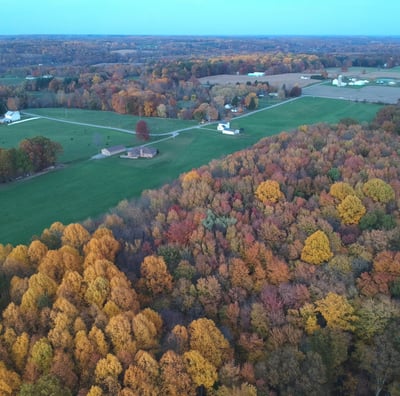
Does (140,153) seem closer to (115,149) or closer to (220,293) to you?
(115,149)

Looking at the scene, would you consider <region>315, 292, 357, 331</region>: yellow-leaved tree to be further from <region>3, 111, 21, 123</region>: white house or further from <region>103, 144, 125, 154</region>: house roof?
<region>3, 111, 21, 123</region>: white house

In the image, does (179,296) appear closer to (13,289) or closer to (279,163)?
(13,289)

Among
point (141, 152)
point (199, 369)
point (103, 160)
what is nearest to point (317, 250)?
point (199, 369)

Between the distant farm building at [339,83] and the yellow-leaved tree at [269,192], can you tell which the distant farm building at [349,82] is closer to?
the distant farm building at [339,83]

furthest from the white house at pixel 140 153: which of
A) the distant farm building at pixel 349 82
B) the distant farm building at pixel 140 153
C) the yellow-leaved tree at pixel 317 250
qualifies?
the distant farm building at pixel 349 82

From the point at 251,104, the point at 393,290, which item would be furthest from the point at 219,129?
the point at 393,290

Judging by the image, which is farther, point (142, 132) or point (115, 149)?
point (142, 132)

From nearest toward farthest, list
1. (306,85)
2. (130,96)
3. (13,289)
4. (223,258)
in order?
(13,289) → (223,258) → (130,96) → (306,85)
